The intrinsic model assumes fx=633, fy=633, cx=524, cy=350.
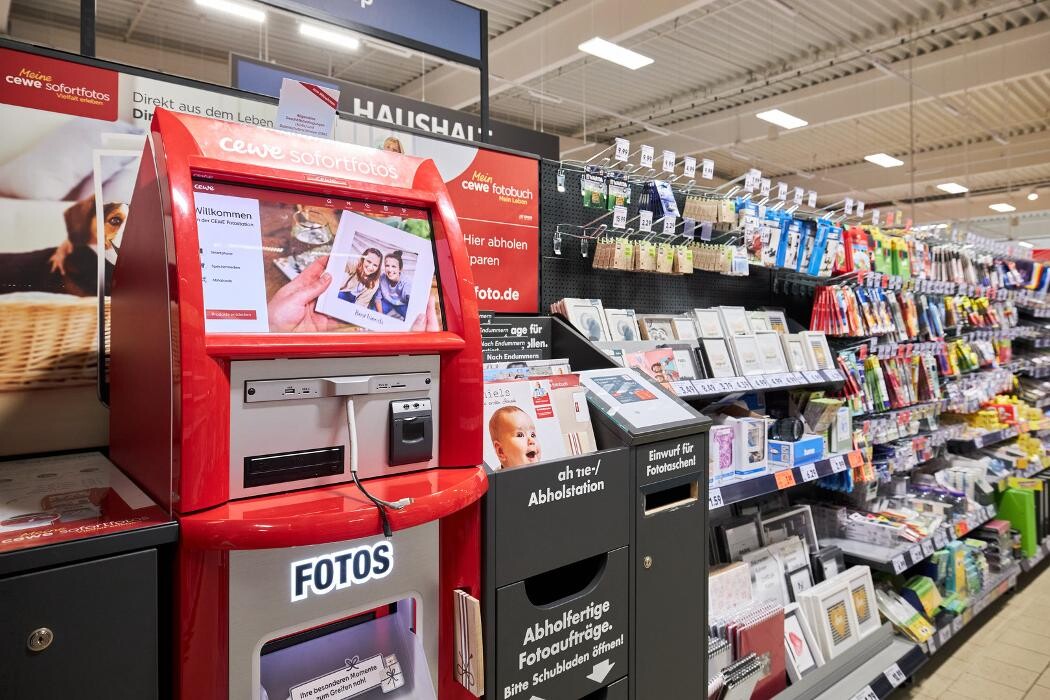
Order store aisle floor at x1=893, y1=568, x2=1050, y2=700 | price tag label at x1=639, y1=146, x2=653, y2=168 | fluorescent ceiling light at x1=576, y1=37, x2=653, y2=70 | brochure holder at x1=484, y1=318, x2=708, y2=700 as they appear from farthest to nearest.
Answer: fluorescent ceiling light at x1=576, y1=37, x2=653, y2=70 < store aisle floor at x1=893, y1=568, x2=1050, y2=700 < price tag label at x1=639, y1=146, x2=653, y2=168 < brochure holder at x1=484, y1=318, x2=708, y2=700

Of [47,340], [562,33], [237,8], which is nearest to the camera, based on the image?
[47,340]

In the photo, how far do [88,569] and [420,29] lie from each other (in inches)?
62.2

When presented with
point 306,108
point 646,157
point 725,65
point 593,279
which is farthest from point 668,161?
point 725,65

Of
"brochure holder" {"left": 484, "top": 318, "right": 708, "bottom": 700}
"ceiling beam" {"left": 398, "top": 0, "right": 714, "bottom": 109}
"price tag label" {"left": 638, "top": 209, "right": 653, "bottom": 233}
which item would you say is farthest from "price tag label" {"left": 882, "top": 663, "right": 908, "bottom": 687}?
"ceiling beam" {"left": 398, "top": 0, "right": 714, "bottom": 109}

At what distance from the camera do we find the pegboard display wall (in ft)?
7.09

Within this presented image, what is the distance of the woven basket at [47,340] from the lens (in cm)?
120

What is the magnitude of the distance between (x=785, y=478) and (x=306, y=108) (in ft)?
6.49

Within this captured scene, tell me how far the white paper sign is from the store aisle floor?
138 inches

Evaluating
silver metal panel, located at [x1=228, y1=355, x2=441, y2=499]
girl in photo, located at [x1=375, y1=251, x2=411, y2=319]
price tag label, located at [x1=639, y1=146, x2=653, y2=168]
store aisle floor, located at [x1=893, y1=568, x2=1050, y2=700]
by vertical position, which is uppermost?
price tag label, located at [x1=639, y1=146, x2=653, y2=168]

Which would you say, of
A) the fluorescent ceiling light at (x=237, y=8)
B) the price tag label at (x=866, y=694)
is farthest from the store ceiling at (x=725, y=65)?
the price tag label at (x=866, y=694)

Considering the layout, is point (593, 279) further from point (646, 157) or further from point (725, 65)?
point (725, 65)

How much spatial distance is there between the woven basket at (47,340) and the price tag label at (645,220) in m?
1.68

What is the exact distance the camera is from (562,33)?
7281 mm

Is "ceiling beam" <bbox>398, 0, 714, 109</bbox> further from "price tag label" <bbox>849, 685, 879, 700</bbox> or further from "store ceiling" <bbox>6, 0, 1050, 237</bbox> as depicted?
"price tag label" <bbox>849, 685, 879, 700</bbox>
